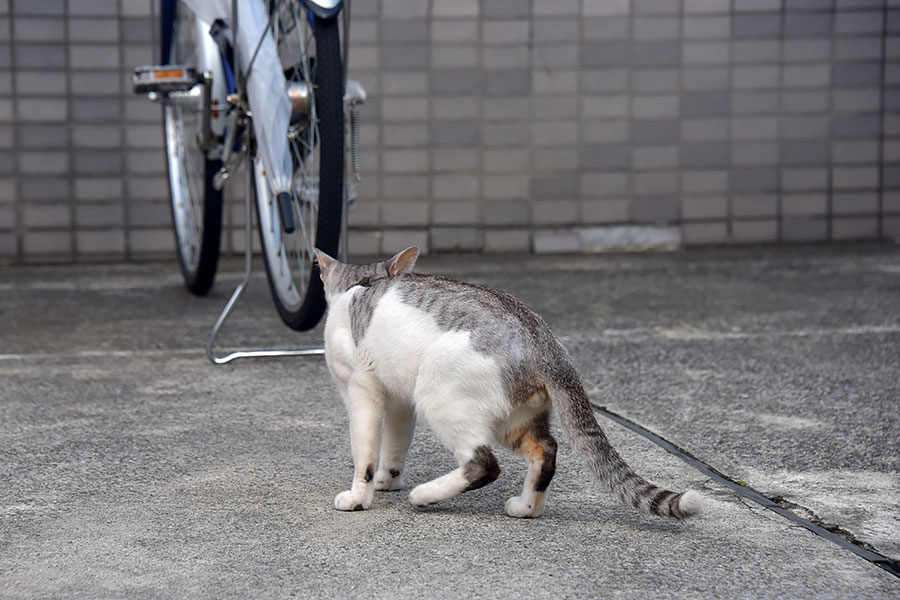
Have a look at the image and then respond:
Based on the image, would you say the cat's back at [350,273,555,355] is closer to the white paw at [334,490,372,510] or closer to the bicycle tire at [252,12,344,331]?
the white paw at [334,490,372,510]

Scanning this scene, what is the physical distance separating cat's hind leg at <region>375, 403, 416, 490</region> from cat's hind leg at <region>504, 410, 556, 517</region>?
0.24 meters

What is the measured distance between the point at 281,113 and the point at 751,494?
1.68 meters

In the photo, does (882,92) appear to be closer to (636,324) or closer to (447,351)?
(636,324)

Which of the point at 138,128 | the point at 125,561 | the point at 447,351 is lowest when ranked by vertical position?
the point at 125,561

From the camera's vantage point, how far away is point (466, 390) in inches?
75.0

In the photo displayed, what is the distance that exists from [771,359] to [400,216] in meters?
2.62

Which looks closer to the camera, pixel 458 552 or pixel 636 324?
pixel 458 552

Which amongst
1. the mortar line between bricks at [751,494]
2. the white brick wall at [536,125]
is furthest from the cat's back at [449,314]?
the white brick wall at [536,125]

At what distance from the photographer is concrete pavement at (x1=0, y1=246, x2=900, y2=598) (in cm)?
172

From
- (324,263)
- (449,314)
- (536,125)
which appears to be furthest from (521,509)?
(536,125)

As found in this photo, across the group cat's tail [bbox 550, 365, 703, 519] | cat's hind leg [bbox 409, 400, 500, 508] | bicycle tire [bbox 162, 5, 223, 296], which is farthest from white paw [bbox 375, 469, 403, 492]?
bicycle tire [bbox 162, 5, 223, 296]

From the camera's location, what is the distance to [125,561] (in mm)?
1776

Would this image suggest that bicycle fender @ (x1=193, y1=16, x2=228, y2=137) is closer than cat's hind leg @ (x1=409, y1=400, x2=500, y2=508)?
No

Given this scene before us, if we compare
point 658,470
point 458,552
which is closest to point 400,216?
point 658,470
